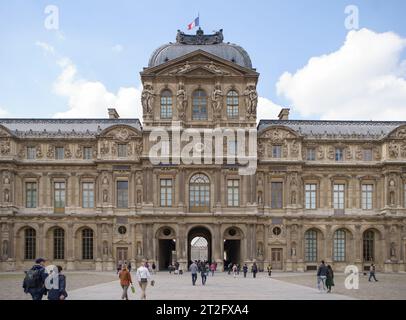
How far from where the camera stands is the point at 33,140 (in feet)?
215

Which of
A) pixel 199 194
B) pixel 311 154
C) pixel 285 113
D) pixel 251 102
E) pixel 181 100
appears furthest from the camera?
pixel 285 113

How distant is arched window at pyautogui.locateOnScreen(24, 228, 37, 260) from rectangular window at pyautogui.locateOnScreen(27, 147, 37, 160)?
778 cm

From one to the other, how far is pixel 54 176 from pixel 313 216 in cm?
2825

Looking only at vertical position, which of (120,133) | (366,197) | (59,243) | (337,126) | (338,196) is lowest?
(59,243)

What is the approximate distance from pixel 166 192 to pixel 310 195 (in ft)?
51.7

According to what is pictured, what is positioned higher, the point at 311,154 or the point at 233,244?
the point at 311,154

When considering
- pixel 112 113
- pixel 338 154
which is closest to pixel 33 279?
pixel 338 154

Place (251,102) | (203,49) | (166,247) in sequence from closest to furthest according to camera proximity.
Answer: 1. (251,102)
2. (203,49)
3. (166,247)

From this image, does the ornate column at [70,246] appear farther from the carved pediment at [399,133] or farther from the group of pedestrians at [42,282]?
the group of pedestrians at [42,282]

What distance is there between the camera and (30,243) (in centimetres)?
6512

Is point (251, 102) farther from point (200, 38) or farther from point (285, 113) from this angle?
point (200, 38)

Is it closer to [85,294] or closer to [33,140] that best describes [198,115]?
[33,140]

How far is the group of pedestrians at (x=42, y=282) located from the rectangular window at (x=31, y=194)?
154 ft
